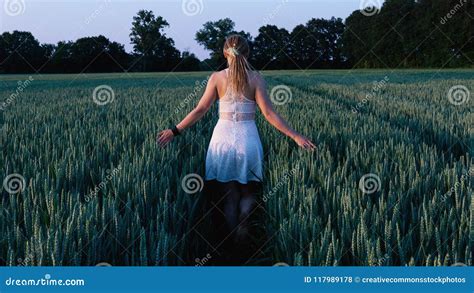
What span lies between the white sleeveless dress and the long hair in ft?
0.23

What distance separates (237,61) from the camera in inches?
98.2

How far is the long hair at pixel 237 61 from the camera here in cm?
250

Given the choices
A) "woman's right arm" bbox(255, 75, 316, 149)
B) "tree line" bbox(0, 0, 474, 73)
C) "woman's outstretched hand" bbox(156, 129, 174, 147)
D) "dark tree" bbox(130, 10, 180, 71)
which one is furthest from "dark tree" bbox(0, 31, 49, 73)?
"woman's right arm" bbox(255, 75, 316, 149)

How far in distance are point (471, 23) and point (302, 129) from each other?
38706 millimetres

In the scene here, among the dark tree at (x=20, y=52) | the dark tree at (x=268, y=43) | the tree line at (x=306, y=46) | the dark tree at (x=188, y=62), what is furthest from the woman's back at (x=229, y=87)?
the dark tree at (x=268, y=43)

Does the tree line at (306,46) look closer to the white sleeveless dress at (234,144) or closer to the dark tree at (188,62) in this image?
the dark tree at (188,62)

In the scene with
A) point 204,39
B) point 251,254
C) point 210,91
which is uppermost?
point 204,39

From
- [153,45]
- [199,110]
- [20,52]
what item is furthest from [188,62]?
[199,110]

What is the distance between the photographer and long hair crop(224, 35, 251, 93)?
2.50 meters

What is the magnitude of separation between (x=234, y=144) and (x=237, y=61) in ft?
1.45

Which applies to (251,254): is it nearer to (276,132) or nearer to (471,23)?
(276,132)

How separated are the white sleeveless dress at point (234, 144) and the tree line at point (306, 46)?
29.1 meters
